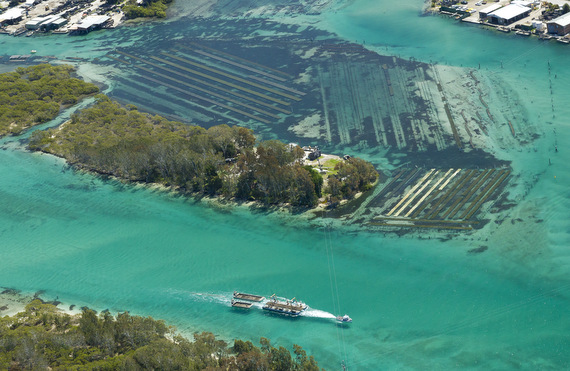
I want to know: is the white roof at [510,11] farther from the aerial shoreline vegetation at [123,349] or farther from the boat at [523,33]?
the aerial shoreline vegetation at [123,349]

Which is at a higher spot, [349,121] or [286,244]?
[349,121]

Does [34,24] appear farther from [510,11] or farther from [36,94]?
[510,11]

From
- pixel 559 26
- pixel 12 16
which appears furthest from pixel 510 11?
pixel 12 16

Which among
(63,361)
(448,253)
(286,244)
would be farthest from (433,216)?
(63,361)

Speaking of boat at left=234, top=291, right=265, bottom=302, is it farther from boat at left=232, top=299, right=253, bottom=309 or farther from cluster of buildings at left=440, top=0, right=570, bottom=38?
cluster of buildings at left=440, top=0, right=570, bottom=38

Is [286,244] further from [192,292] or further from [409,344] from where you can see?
[409,344]

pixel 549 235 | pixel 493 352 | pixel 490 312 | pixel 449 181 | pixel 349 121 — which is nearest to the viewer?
pixel 493 352
